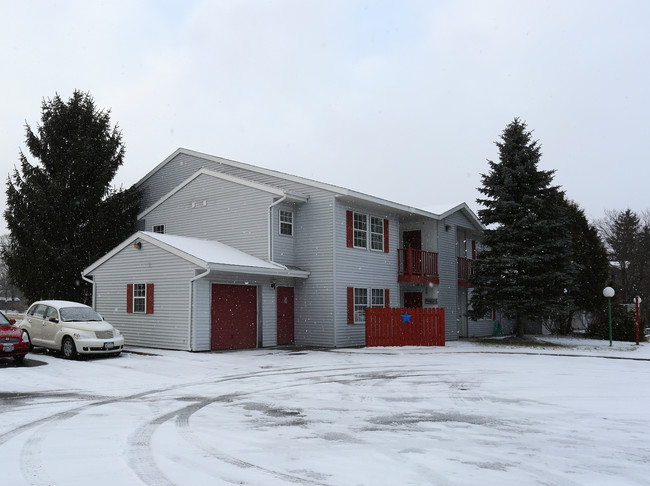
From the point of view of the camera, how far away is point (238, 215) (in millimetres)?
23547

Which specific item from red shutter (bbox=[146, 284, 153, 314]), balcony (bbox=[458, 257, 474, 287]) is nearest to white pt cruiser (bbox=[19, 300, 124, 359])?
red shutter (bbox=[146, 284, 153, 314])

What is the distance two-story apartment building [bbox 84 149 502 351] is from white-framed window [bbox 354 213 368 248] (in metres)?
0.08

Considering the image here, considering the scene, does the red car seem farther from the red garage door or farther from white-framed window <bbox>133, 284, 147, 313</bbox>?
the red garage door

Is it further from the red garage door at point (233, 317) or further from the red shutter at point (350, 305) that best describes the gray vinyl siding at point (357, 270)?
the red garage door at point (233, 317)

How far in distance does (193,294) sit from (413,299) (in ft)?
40.4

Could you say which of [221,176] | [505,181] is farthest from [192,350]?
[505,181]

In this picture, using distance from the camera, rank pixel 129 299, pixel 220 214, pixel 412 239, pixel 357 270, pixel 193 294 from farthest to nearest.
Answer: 1. pixel 412 239
2. pixel 220 214
3. pixel 357 270
4. pixel 129 299
5. pixel 193 294

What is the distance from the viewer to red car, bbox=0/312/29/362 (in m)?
15.1

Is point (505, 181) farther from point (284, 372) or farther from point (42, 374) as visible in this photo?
point (42, 374)

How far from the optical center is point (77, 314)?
1762cm

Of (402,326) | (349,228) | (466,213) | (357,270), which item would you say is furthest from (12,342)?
(466,213)

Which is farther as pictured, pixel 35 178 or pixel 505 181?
pixel 35 178

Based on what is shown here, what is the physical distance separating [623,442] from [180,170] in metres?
24.2

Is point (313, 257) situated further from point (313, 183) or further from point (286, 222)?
point (313, 183)
